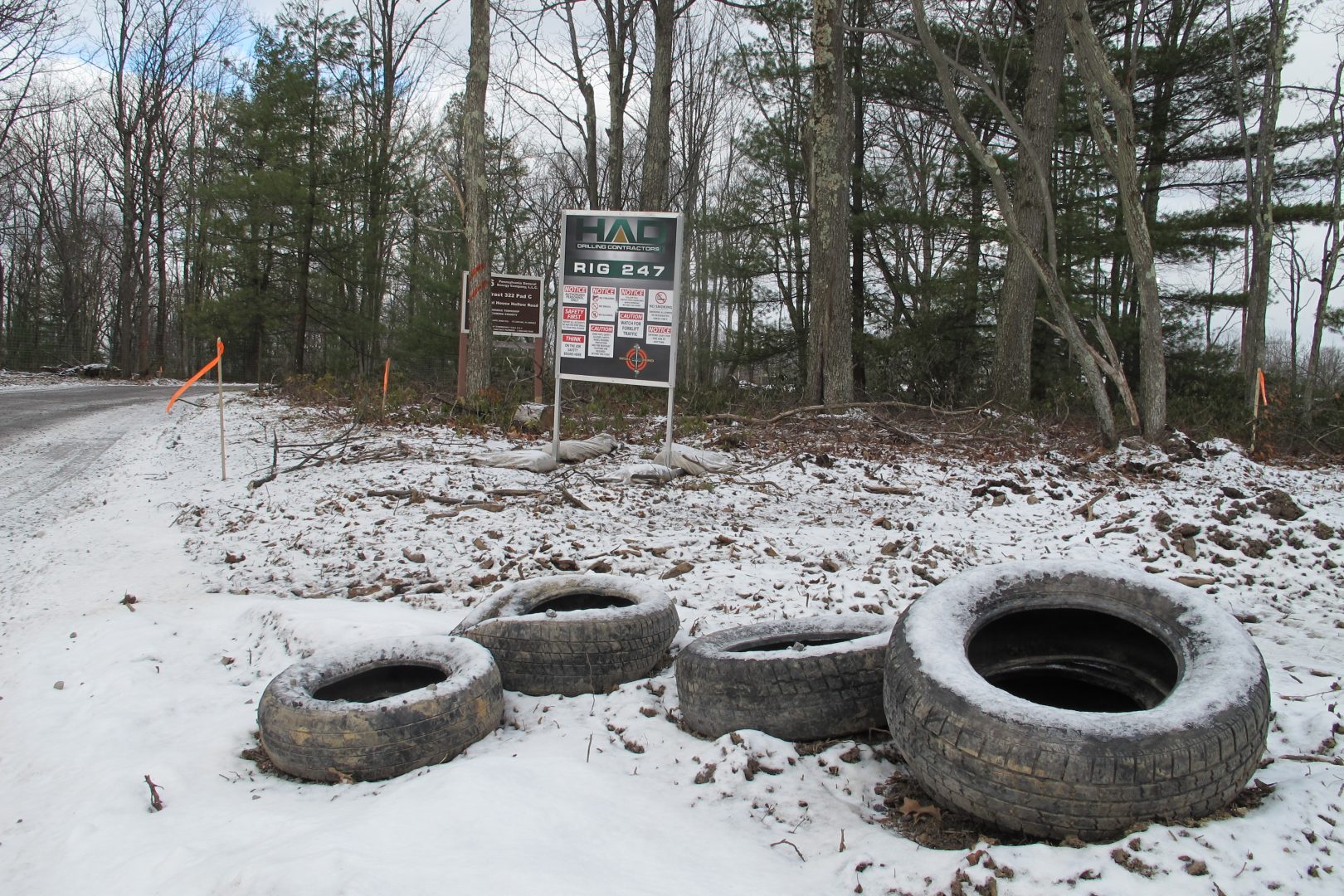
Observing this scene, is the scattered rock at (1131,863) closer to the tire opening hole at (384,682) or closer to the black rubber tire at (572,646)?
the black rubber tire at (572,646)

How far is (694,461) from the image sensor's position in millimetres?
8867

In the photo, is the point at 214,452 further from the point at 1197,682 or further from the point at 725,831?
the point at 1197,682

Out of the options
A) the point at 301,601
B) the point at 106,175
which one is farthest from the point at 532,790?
the point at 106,175

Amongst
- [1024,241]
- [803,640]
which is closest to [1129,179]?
[1024,241]

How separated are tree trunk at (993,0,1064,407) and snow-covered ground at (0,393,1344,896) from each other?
15.9 ft

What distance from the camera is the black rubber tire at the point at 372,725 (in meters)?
3.07

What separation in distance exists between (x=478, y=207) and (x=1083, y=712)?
1198 cm

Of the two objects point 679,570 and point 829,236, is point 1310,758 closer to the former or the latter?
point 679,570

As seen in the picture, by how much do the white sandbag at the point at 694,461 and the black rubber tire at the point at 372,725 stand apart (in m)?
5.39

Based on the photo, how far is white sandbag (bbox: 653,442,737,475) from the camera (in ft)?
28.7

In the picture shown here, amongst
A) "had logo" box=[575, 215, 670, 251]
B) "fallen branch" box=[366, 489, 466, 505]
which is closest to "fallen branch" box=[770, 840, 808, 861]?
"fallen branch" box=[366, 489, 466, 505]

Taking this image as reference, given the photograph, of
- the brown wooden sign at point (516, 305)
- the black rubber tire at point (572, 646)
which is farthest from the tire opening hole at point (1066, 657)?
the brown wooden sign at point (516, 305)

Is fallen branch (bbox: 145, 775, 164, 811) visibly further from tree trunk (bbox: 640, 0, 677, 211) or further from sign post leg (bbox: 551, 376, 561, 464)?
tree trunk (bbox: 640, 0, 677, 211)

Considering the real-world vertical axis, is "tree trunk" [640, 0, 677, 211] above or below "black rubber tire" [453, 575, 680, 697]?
above
